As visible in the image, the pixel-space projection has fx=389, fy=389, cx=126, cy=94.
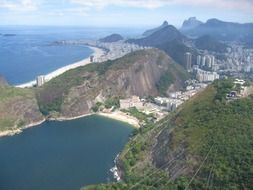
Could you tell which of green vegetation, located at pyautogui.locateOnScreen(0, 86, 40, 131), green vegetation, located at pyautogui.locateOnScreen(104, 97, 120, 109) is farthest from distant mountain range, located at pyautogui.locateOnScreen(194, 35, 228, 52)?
green vegetation, located at pyautogui.locateOnScreen(0, 86, 40, 131)

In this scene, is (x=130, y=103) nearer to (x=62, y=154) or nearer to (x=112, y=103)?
(x=112, y=103)

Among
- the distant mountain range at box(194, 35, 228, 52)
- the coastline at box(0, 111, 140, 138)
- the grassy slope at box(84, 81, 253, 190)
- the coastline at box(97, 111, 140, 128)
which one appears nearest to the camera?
the grassy slope at box(84, 81, 253, 190)

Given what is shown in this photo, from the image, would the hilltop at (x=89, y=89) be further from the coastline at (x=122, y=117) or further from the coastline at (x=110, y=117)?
the coastline at (x=122, y=117)

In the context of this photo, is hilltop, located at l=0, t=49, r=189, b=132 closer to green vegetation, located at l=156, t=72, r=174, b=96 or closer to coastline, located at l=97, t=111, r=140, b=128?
green vegetation, located at l=156, t=72, r=174, b=96

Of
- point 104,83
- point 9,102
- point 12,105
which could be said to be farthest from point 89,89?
point 9,102

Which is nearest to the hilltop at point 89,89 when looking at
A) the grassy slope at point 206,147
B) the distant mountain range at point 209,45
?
the grassy slope at point 206,147

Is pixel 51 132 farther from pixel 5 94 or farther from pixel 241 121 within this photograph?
pixel 241 121
